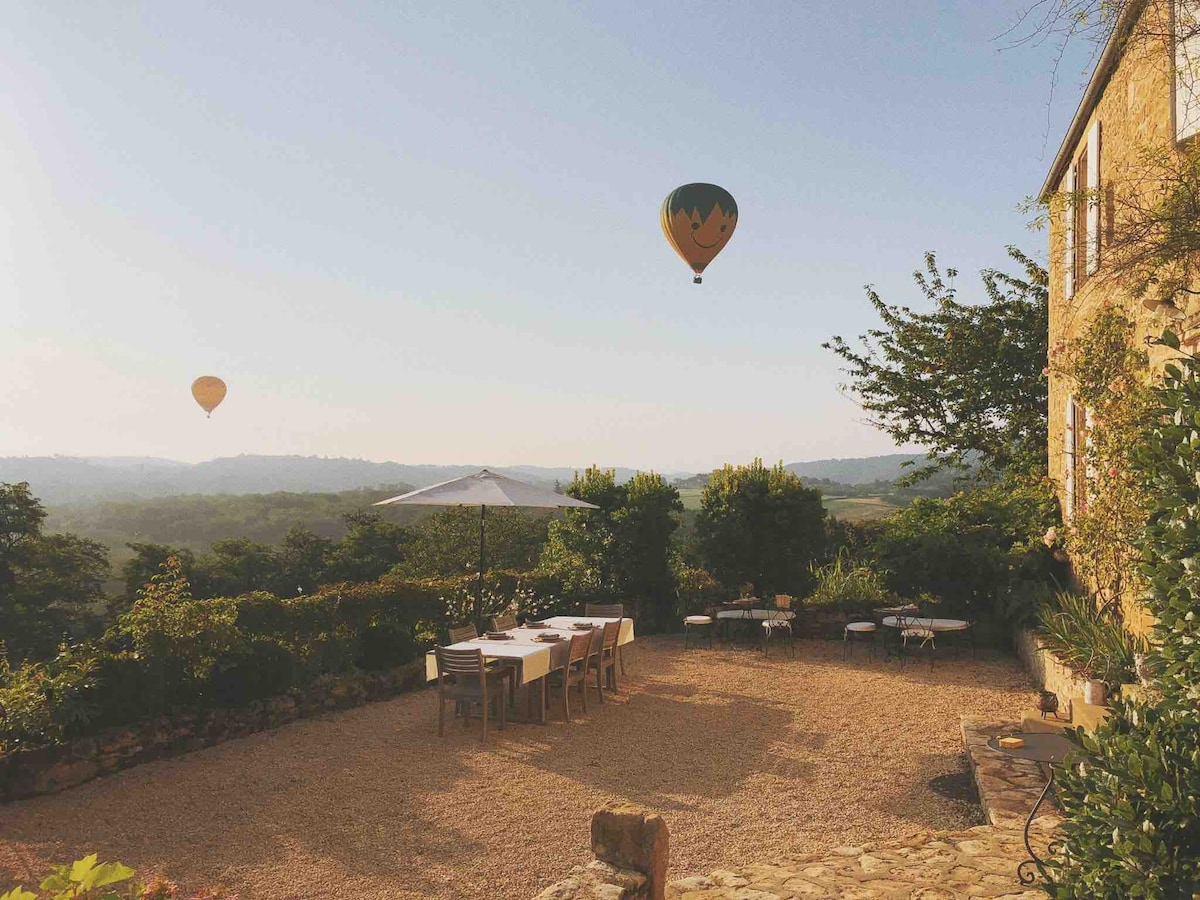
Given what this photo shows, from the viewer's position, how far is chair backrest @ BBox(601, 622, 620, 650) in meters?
9.67

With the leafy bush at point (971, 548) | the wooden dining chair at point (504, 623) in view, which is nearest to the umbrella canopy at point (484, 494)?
the wooden dining chair at point (504, 623)

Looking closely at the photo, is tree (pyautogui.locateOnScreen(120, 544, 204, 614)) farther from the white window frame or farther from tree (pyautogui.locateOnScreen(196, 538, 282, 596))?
the white window frame

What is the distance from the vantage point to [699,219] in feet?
43.9

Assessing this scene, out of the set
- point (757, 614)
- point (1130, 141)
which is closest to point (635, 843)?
point (1130, 141)

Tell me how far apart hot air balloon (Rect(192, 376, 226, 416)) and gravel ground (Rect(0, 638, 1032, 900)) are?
54.9 ft

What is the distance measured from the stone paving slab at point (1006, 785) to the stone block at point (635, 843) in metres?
2.63

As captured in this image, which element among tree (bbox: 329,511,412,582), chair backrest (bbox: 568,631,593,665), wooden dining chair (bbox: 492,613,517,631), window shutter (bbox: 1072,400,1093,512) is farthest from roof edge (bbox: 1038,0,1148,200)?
tree (bbox: 329,511,412,582)

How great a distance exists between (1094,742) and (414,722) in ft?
22.0

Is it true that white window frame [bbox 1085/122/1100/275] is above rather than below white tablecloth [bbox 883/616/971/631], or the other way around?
above

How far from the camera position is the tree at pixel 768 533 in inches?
560

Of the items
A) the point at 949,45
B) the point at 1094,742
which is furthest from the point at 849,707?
the point at 949,45

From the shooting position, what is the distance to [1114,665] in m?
7.52

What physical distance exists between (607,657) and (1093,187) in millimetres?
7310

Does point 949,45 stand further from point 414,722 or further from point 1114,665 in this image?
point 414,722
